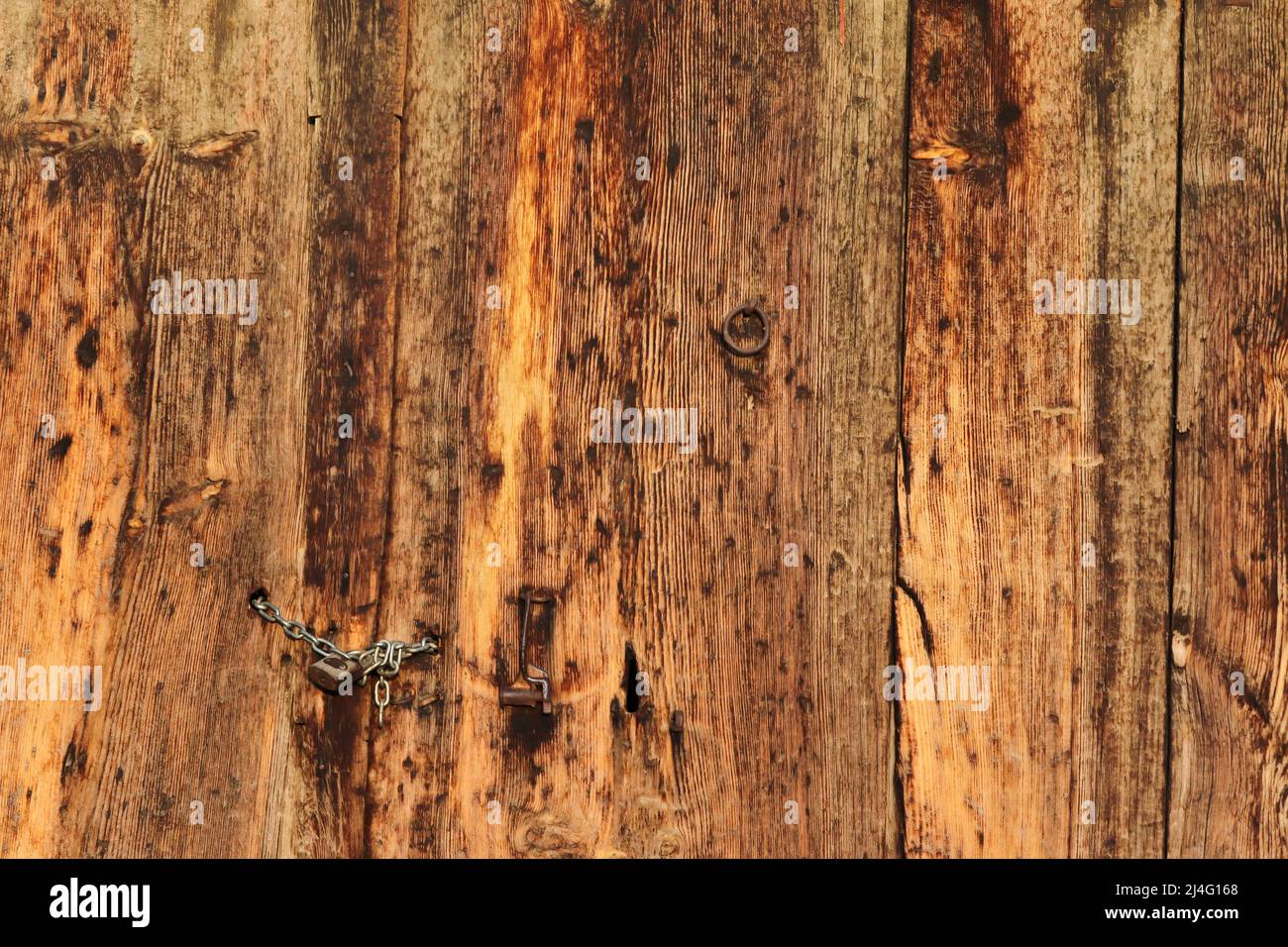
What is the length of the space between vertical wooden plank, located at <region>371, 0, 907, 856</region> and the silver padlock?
76 millimetres

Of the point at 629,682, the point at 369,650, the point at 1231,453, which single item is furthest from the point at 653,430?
the point at 1231,453

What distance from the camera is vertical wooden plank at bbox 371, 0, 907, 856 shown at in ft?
4.65

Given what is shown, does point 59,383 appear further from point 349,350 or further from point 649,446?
point 649,446

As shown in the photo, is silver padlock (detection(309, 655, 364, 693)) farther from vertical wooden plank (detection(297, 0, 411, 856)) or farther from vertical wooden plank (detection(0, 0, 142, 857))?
vertical wooden plank (detection(0, 0, 142, 857))

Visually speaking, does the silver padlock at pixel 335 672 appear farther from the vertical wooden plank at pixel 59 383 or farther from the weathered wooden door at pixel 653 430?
the vertical wooden plank at pixel 59 383

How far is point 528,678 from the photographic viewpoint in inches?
55.2

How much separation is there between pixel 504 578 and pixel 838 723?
1.67 feet

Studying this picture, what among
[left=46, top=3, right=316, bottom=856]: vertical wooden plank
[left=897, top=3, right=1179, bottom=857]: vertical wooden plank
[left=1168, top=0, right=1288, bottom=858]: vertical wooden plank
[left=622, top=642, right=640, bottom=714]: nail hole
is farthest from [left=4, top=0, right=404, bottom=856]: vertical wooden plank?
[left=1168, top=0, right=1288, bottom=858]: vertical wooden plank

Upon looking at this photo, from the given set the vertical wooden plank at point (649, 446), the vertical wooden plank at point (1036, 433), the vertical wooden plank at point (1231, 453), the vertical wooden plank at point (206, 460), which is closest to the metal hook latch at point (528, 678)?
the vertical wooden plank at point (649, 446)

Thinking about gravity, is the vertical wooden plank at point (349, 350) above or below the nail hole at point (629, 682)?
above

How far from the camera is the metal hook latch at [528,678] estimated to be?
140 centimetres

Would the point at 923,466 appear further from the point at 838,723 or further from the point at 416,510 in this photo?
the point at 416,510

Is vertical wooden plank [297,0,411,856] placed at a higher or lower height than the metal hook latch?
higher

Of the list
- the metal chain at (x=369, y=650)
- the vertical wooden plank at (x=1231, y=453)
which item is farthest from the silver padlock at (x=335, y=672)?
the vertical wooden plank at (x=1231, y=453)
